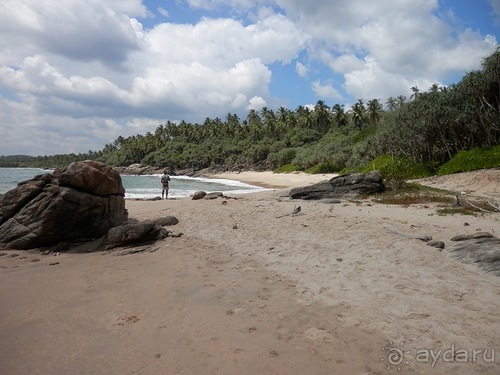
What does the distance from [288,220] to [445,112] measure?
A: 85.7 feet

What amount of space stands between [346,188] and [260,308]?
14778 mm

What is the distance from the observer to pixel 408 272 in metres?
6.70

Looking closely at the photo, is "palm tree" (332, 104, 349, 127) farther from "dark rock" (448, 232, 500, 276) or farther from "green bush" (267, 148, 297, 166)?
"dark rock" (448, 232, 500, 276)

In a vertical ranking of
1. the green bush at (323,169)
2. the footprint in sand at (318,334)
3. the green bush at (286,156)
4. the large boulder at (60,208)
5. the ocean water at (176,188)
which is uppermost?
the green bush at (286,156)

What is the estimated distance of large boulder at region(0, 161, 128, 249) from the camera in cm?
1080

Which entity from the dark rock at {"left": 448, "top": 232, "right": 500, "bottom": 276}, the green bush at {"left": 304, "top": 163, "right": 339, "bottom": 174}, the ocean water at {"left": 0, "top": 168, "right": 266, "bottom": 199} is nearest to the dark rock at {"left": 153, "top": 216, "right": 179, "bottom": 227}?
the dark rock at {"left": 448, "top": 232, "right": 500, "bottom": 276}

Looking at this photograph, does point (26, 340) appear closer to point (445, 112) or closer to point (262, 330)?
point (262, 330)

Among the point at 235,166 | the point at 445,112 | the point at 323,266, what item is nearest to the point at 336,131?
the point at 235,166

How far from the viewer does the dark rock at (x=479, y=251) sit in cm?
661

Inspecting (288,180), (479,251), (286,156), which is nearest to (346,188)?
(479,251)

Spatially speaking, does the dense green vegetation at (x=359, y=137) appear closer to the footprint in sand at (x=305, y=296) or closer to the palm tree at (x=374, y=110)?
the palm tree at (x=374, y=110)

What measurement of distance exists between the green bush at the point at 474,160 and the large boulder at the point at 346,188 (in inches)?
551

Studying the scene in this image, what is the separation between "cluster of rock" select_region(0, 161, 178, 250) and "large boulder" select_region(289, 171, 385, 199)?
1029cm

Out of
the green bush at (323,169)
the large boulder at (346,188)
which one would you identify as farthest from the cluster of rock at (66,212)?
the green bush at (323,169)
